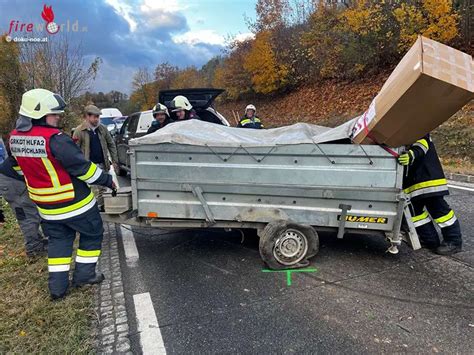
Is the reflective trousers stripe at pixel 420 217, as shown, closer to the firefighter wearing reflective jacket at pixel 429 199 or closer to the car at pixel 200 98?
the firefighter wearing reflective jacket at pixel 429 199

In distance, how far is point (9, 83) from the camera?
1558 cm

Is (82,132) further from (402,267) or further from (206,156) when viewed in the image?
(402,267)

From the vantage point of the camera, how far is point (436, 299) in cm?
324

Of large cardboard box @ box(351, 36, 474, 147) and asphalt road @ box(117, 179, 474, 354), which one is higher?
large cardboard box @ box(351, 36, 474, 147)

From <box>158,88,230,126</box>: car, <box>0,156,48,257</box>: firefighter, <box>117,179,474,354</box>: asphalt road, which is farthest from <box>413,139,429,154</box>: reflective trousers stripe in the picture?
<box>0,156,48,257</box>: firefighter

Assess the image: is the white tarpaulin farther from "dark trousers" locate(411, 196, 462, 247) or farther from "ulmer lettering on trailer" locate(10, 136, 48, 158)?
"dark trousers" locate(411, 196, 462, 247)

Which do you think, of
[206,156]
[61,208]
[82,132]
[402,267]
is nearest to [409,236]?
[402,267]

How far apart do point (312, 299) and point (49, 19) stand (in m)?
16.1

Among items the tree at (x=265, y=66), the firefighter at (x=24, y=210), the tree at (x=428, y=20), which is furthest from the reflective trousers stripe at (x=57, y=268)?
the tree at (x=265, y=66)

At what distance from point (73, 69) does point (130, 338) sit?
16.1 m

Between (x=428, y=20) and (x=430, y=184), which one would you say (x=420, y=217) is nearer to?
(x=430, y=184)

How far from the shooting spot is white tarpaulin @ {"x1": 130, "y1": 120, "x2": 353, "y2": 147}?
3672mm

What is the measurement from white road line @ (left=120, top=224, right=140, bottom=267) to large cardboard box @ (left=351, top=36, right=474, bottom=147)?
2.83 meters

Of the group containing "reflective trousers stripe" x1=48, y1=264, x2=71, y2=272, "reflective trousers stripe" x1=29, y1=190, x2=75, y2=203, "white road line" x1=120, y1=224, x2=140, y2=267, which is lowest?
"white road line" x1=120, y1=224, x2=140, y2=267
